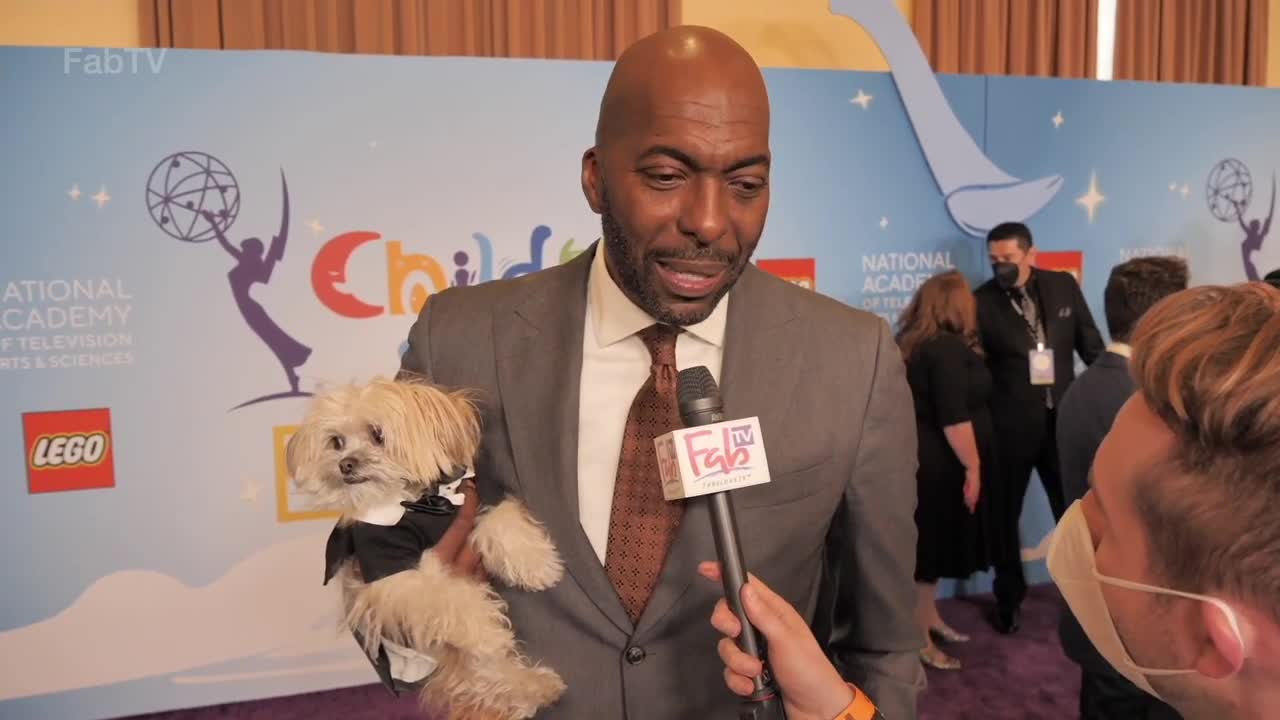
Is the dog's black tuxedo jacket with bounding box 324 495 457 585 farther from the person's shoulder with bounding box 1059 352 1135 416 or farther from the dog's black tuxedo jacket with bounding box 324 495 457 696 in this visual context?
the person's shoulder with bounding box 1059 352 1135 416

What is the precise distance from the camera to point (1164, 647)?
0.98 metres

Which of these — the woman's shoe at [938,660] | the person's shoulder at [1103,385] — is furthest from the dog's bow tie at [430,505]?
the woman's shoe at [938,660]

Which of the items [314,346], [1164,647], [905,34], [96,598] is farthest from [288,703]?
[905,34]

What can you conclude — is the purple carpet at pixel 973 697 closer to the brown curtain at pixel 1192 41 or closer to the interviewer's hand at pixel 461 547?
the interviewer's hand at pixel 461 547

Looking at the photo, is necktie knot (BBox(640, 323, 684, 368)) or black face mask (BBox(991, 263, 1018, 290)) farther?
black face mask (BBox(991, 263, 1018, 290))

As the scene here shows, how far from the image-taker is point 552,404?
1419 mm

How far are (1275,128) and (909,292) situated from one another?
2778 mm

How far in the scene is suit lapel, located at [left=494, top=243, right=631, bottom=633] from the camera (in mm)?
1349

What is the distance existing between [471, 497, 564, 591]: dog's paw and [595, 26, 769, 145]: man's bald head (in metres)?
0.62

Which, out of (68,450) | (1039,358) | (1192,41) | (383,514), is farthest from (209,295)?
(1192,41)

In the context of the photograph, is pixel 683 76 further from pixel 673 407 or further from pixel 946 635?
pixel 946 635

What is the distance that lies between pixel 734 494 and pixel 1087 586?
1.64ft

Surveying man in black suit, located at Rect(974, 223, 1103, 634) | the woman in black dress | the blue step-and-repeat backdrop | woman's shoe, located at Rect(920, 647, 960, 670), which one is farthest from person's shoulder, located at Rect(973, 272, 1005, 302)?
woman's shoe, located at Rect(920, 647, 960, 670)

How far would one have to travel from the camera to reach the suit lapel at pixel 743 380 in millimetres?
1326
